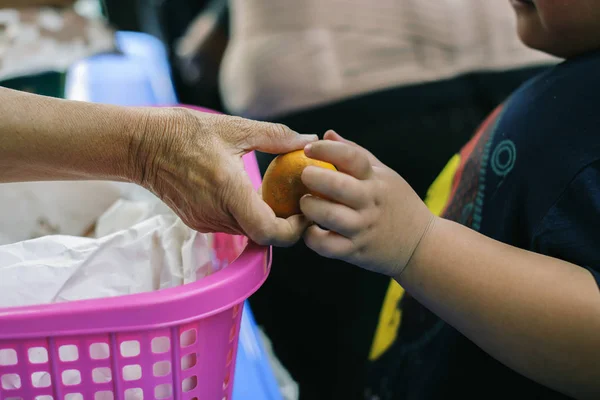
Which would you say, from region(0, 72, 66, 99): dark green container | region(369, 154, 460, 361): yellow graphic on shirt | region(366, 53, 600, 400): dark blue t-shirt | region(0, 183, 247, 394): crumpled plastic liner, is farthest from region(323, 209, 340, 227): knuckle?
region(0, 72, 66, 99): dark green container

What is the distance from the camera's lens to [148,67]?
4.34 feet

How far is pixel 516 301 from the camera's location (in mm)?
546

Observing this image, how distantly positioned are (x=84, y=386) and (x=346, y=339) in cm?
89

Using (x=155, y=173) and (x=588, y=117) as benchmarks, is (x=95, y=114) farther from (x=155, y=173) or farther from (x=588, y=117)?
(x=588, y=117)

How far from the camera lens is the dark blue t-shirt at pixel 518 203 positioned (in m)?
0.57

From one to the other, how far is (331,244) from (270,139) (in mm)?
117

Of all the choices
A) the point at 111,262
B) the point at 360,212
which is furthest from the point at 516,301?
the point at 111,262

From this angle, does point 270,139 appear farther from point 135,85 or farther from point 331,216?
point 135,85

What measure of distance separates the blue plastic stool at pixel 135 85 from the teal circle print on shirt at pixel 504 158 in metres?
0.37

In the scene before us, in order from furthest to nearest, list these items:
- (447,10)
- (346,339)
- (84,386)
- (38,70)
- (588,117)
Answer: (447,10)
(346,339)
(38,70)
(588,117)
(84,386)

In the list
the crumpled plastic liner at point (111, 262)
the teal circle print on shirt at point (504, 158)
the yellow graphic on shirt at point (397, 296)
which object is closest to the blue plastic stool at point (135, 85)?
the crumpled plastic liner at point (111, 262)

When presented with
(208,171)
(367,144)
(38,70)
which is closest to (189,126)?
(208,171)

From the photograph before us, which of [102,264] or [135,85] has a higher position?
[102,264]

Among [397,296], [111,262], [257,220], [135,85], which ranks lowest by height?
[397,296]
